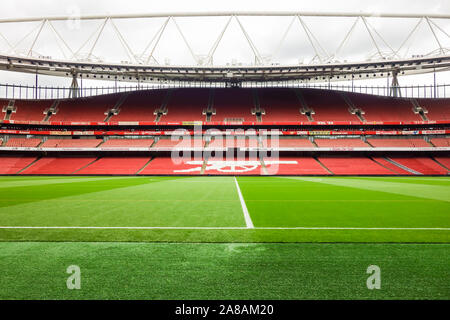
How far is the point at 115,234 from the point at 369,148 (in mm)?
46936

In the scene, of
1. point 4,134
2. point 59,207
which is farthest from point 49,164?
point 59,207

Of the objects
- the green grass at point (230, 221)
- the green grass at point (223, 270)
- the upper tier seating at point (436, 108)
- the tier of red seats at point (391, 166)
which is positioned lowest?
the green grass at point (223, 270)

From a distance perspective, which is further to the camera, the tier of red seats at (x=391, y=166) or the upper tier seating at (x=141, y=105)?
the upper tier seating at (x=141, y=105)

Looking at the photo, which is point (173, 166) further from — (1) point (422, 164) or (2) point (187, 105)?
(1) point (422, 164)

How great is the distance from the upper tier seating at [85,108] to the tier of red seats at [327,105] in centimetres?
4095

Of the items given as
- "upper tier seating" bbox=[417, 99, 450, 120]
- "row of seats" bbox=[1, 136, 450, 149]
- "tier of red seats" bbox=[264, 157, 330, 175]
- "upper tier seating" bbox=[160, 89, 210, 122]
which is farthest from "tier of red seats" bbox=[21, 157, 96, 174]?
"upper tier seating" bbox=[417, 99, 450, 120]

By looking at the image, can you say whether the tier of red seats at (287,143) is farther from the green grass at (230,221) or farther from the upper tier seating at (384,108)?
the green grass at (230,221)

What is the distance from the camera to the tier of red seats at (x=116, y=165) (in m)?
41.1

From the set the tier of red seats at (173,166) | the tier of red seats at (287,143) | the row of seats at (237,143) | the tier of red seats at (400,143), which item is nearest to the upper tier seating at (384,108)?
the tier of red seats at (400,143)

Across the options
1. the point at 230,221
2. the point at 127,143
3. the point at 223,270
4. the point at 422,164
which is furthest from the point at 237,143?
the point at 223,270

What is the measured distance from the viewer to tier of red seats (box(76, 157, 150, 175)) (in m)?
41.1

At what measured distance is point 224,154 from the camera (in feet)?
150

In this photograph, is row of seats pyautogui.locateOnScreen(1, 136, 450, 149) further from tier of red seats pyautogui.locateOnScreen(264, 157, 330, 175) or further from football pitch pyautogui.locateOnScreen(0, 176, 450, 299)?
football pitch pyautogui.locateOnScreen(0, 176, 450, 299)
